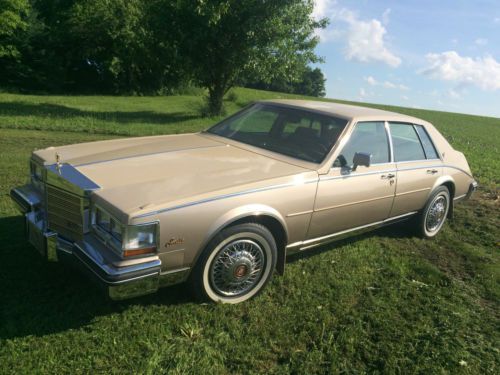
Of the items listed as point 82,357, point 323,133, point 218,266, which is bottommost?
point 82,357

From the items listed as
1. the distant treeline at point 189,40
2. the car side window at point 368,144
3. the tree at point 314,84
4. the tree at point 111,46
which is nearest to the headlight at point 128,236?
the car side window at point 368,144

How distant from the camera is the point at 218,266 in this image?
325 cm

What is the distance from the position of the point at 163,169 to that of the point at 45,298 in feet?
4.36

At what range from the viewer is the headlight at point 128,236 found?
2701 mm

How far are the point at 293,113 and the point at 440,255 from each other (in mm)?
2438

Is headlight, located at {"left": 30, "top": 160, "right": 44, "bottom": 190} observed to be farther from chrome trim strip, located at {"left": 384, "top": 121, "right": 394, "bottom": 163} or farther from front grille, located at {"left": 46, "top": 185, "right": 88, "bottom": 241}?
chrome trim strip, located at {"left": 384, "top": 121, "right": 394, "bottom": 163}

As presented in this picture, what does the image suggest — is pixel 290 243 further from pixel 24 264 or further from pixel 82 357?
pixel 24 264

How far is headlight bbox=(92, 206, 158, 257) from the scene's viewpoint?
2701mm

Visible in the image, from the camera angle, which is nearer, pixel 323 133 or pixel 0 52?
pixel 323 133

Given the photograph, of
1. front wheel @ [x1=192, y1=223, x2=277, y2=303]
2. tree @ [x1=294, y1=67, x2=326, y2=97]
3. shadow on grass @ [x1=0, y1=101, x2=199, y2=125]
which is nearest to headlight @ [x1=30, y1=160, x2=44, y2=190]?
front wheel @ [x1=192, y1=223, x2=277, y2=303]

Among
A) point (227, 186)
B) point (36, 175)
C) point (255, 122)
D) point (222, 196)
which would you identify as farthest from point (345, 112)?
point (36, 175)

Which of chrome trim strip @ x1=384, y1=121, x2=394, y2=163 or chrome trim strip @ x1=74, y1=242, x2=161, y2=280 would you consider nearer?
chrome trim strip @ x1=74, y1=242, x2=161, y2=280

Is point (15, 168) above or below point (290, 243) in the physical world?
below

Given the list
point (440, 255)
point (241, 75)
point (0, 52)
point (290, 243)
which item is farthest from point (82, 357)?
point (0, 52)
